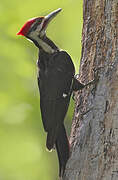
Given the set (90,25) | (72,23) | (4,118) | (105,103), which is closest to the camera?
(105,103)

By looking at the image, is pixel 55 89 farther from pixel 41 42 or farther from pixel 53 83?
pixel 41 42

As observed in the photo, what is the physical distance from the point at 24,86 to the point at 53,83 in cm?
538

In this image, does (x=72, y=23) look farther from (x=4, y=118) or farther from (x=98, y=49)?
(x=98, y=49)

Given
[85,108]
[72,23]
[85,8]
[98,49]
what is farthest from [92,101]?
[72,23]

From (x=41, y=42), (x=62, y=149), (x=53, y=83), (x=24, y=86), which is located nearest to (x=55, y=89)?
(x=53, y=83)

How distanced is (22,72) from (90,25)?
5.41 metres

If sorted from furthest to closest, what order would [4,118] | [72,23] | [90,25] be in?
[4,118] < [72,23] < [90,25]

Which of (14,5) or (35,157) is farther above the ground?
(14,5)

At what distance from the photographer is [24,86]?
9.86m

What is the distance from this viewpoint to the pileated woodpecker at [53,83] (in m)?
4.26

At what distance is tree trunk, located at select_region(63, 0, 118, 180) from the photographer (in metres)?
3.91

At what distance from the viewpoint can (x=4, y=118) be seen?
33.7 ft

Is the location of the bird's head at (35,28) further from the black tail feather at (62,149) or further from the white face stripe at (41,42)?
the black tail feather at (62,149)

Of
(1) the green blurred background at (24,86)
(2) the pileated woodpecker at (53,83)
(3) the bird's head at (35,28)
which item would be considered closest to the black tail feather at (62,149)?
(2) the pileated woodpecker at (53,83)
